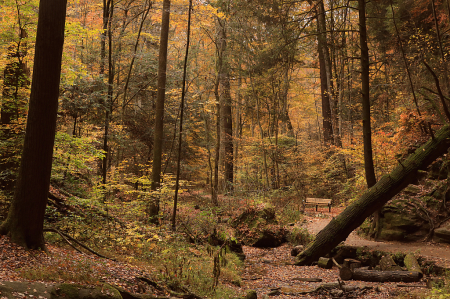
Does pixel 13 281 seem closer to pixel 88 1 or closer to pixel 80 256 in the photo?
pixel 80 256

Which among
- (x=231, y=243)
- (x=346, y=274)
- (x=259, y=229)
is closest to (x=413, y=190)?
(x=346, y=274)

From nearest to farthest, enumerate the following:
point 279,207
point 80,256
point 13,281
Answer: point 13,281 → point 80,256 → point 279,207

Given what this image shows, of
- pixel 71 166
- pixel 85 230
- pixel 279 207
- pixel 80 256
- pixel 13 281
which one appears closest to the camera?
pixel 13 281

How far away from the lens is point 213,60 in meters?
19.2

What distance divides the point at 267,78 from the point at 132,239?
45.1 ft

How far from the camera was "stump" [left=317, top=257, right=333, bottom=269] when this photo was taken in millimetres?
8875

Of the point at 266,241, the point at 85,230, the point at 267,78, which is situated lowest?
the point at 266,241

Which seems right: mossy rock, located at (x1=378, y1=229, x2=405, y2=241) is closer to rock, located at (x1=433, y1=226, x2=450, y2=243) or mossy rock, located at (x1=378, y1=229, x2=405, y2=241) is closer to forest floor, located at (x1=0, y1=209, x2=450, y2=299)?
forest floor, located at (x1=0, y1=209, x2=450, y2=299)

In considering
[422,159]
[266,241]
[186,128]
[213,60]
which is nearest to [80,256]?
[266,241]

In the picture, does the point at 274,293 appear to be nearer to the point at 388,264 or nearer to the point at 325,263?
the point at 325,263

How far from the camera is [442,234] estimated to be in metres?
8.72

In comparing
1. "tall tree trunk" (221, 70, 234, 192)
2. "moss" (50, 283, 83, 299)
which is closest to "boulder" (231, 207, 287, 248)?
"tall tree trunk" (221, 70, 234, 192)

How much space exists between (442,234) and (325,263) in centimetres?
346

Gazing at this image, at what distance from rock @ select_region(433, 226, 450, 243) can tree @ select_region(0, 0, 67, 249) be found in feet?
33.5
